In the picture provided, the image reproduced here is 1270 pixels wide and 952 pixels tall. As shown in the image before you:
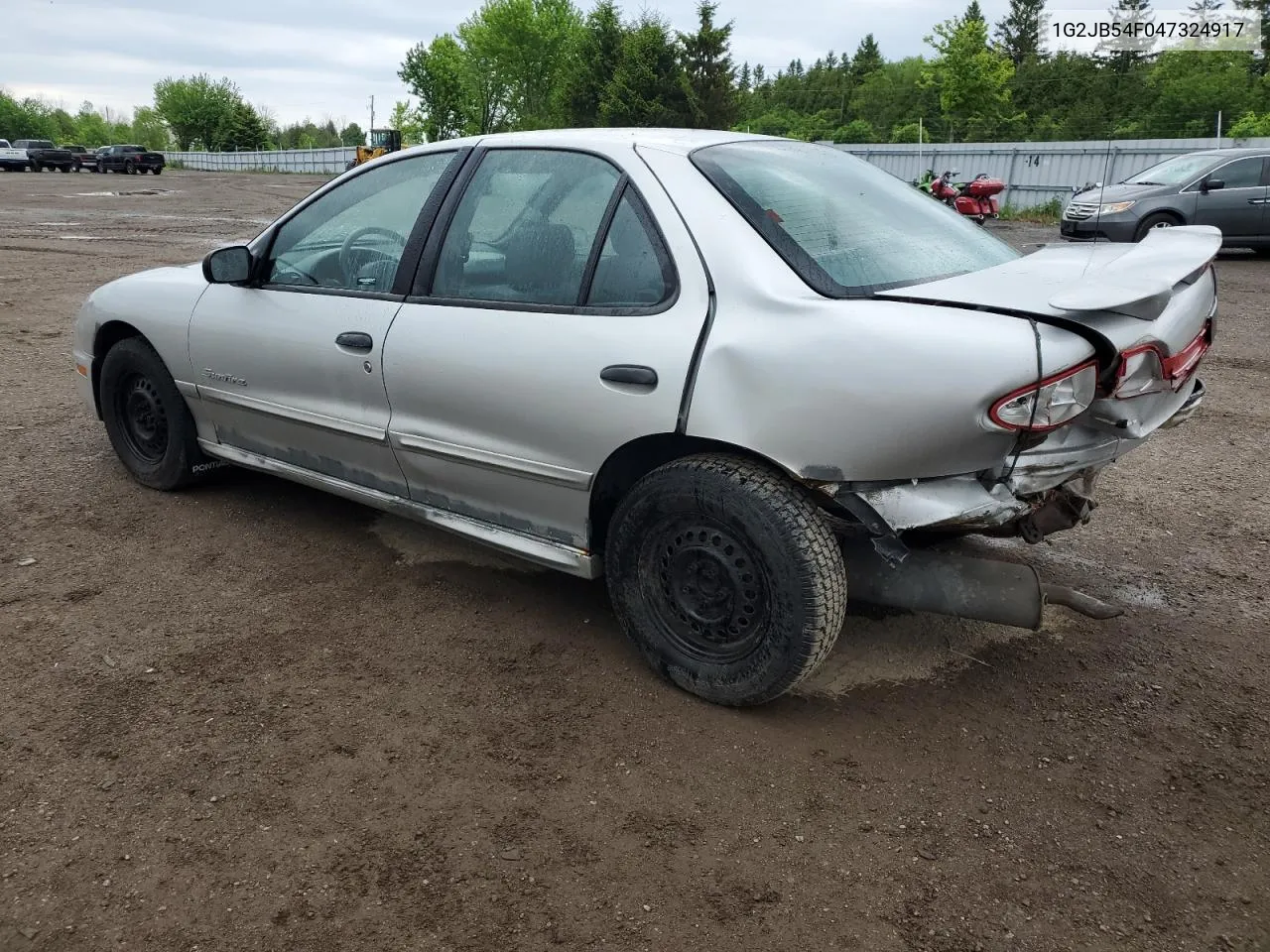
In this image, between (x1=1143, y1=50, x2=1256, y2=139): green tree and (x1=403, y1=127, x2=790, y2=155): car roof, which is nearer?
(x1=403, y1=127, x2=790, y2=155): car roof

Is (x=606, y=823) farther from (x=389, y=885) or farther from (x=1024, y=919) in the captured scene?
(x=1024, y=919)

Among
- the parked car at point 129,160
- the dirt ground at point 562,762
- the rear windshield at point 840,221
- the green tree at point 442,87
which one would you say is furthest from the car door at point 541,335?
the green tree at point 442,87

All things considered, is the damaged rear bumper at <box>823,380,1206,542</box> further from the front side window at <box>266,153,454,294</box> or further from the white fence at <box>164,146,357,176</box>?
the white fence at <box>164,146,357,176</box>

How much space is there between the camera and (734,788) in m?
2.55

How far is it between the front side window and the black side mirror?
88mm

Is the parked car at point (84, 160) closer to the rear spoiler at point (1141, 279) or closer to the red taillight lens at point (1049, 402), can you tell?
the rear spoiler at point (1141, 279)

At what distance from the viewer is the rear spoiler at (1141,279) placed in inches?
92.4

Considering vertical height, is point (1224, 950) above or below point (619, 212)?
below

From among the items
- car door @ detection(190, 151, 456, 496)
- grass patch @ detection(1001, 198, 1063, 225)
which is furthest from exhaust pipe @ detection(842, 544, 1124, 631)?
grass patch @ detection(1001, 198, 1063, 225)

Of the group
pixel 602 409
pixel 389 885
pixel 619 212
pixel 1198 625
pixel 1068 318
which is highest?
pixel 619 212

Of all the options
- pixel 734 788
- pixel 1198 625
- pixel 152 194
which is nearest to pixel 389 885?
pixel 734 788

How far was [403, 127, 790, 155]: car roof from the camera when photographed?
120 inches

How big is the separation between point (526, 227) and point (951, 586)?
5.73 ft

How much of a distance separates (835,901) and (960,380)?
4.04 feet
